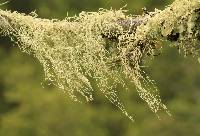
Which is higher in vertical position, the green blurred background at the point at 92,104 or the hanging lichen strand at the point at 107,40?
the green blurred background at the point at 92,104

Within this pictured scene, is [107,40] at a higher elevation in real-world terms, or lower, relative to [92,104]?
lower

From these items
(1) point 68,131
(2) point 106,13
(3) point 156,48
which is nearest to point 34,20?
(2) point 106,13

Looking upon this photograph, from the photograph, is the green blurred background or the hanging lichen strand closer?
the hanging lichen strand

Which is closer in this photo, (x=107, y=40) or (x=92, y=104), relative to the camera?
(x=107, y=40)

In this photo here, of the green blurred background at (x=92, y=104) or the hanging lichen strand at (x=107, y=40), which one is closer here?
the hanging lichen strand at (x=107, y=40)

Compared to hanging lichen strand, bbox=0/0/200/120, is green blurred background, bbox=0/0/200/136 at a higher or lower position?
higher
